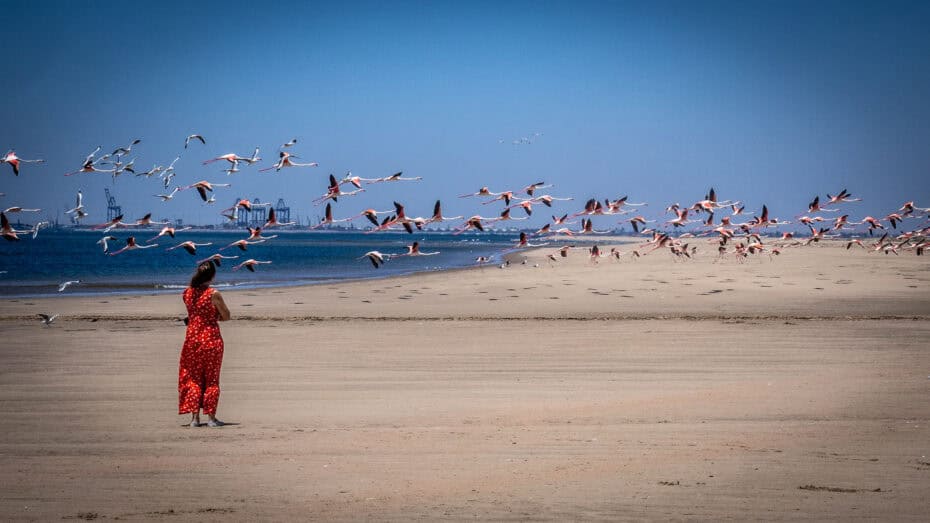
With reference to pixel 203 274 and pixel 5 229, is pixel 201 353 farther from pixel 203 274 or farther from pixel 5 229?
pixel 5 229

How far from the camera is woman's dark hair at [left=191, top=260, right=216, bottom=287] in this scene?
974 centimetres

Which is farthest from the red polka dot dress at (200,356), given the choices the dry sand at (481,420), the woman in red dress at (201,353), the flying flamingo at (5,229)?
the flying flamingo at (5,229)

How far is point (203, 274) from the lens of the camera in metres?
9.77

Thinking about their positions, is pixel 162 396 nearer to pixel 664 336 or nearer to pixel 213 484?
pixel 213 484

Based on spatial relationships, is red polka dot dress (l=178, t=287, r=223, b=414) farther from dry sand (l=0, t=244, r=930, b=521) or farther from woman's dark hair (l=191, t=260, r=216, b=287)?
dry sand (l=0, t=244, r=930, b=521)

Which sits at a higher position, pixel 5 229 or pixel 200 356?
pixel 5 229

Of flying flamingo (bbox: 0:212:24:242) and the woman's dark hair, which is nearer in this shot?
the woman's dark hair

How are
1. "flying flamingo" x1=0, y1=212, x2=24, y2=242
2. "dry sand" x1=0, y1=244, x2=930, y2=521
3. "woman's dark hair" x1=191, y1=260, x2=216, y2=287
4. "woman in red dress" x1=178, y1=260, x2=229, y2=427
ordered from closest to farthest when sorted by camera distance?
"dry sand" x1=0, y1=244, x2=930, y2=521 < "woman's dark hair" x1=191, y1=260, x2=216, y2=287 < "woman in red dress" x1=178, y1=260, x2=229, y2=427 < "flying flamingo" x1=0, y1=212, x2=24, y2=242

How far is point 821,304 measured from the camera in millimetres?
26469

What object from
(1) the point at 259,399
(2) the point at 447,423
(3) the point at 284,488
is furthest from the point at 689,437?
(1) the point at 259,399

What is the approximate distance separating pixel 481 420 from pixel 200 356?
3.15 m

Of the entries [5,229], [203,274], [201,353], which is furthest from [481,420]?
[5,229]

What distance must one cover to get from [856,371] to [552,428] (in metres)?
6.41

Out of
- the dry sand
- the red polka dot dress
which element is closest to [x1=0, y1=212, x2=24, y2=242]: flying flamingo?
the dry sand
